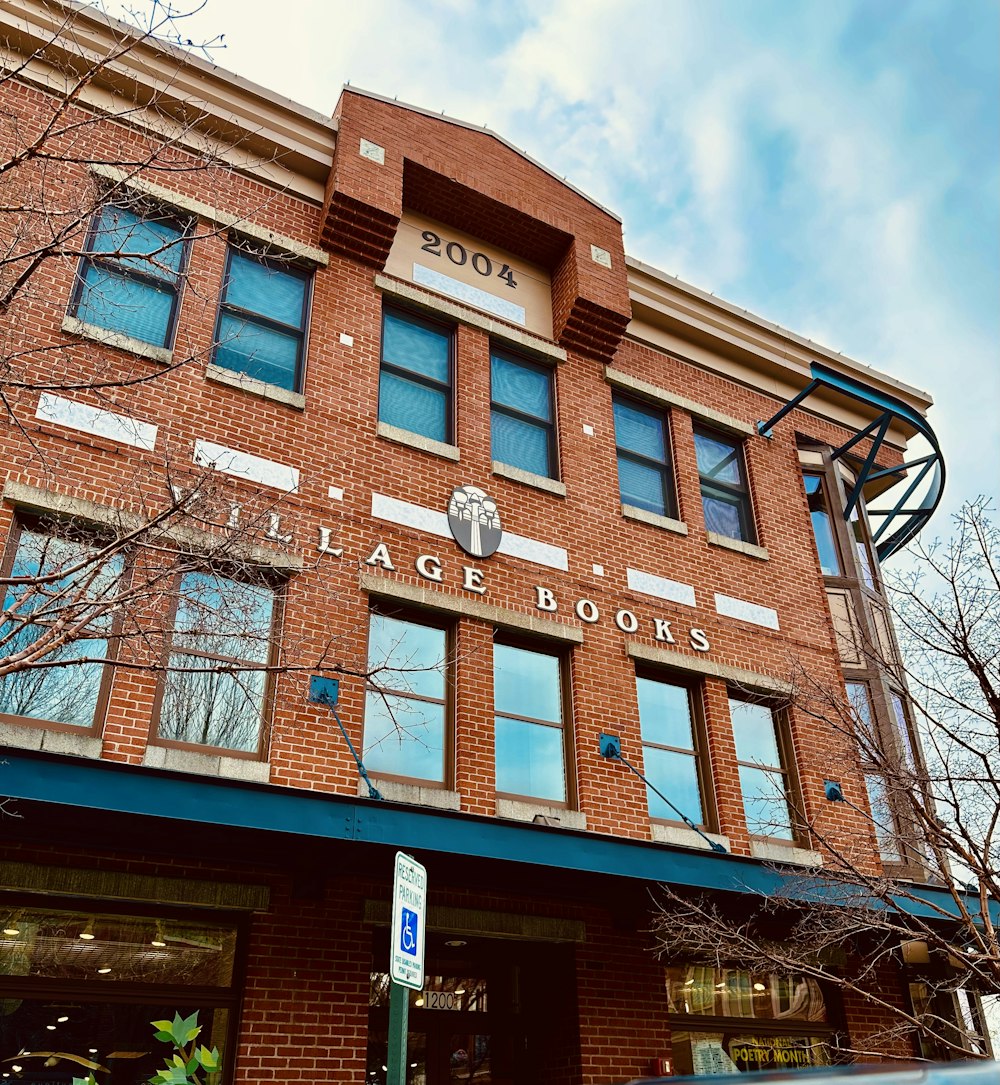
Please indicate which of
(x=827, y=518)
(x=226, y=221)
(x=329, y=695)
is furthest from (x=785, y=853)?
(x=226, y=221)

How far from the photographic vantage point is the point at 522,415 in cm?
1273

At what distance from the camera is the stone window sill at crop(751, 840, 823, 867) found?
11.1 m

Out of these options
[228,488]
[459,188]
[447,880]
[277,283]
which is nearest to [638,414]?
[459,188]

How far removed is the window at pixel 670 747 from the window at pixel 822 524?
417 centimetres

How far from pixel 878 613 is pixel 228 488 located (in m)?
10.0

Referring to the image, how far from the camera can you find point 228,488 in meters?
9.41

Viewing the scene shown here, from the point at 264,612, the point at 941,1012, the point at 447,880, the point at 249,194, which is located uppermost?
the point at 249,194

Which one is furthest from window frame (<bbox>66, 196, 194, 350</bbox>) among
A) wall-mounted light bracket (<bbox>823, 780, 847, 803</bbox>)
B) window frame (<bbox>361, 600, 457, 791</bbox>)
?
wall-mounted light bracket (<bbox>823, 780, 847, 803</bbox>)

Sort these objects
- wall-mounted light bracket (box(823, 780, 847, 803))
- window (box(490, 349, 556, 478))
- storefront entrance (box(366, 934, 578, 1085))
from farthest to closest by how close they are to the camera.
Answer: window (box(490, 349, 556, 478)), wall-mounted light bracket (box(823, 780, 847, 803)), storefront entrance (box(366, 934, 578, 1085))

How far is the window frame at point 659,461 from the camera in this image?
13391mm

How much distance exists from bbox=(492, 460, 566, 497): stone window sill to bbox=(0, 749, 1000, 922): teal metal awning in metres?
4.79

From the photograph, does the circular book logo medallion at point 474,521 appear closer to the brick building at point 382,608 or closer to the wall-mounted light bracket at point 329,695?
the brick building at point 382,608

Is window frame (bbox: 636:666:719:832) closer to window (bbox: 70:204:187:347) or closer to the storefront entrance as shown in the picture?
the storefront entrance

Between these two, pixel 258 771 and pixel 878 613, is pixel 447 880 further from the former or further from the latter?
pixel 878 613
